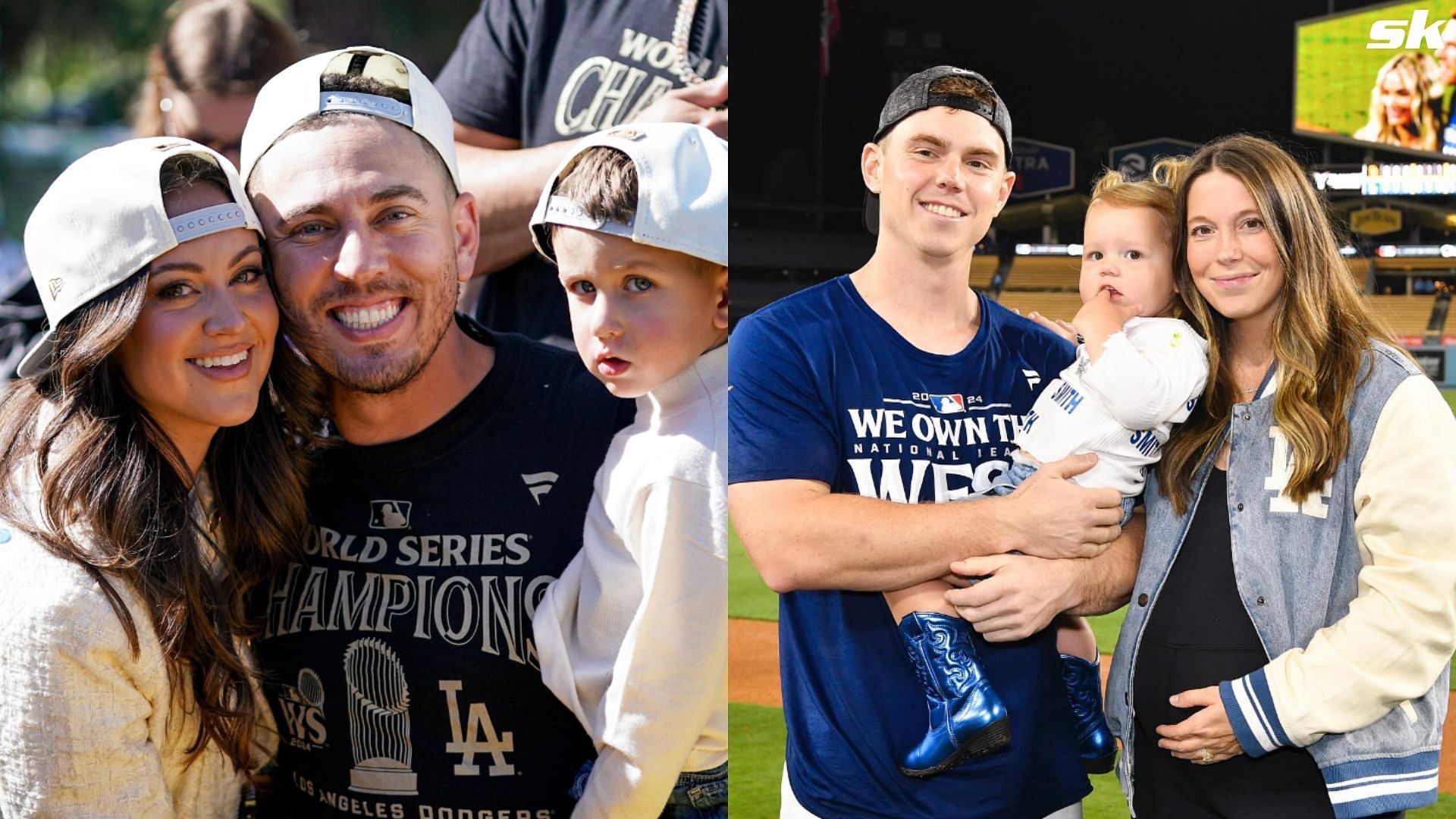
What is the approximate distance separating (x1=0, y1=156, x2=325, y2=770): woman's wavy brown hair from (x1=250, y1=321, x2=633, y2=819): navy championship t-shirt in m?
0.09

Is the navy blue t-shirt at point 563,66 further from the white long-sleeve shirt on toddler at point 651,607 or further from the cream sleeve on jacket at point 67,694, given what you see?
the cream sleeve on jacket at point 67,694

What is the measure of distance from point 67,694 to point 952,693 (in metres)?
1.44

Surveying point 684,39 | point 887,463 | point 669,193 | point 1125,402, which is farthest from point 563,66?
point 1125,402

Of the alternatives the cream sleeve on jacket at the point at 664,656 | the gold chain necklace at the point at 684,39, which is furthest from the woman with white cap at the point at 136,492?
the gold chain necklace at the point at 684,39

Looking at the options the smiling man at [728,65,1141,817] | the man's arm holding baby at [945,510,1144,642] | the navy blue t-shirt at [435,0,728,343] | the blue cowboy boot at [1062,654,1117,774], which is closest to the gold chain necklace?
the navy blue t-shirt at [435,0,728,343]

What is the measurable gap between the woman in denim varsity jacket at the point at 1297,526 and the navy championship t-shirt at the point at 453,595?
1008 mm

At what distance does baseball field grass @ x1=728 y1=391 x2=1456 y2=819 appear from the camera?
2229mm

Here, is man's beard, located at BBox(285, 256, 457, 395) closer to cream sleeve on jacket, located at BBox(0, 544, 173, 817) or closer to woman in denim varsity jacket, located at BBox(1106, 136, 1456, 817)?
cream sleeve on jacket, located at BBox(0, 544, 173, 817)

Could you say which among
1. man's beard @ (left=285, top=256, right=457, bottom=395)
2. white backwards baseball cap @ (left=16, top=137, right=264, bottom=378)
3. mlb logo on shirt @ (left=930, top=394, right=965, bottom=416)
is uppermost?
white backwards baseball cap @ (left=16, top=137, right=264, bottom=378)

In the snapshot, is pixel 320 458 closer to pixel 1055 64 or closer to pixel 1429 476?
pixel 1055 64

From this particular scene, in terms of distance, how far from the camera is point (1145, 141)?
87.0 inches

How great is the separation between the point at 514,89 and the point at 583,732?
1166mm

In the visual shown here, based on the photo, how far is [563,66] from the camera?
2.24 m

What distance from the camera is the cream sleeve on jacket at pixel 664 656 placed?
2.14m
